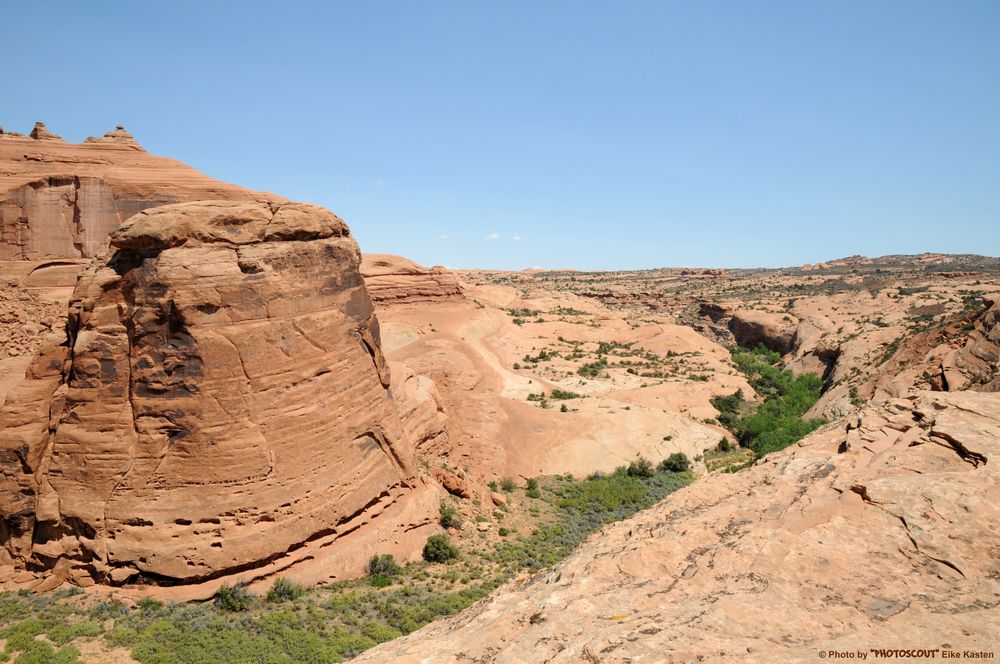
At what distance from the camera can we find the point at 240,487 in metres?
14.4

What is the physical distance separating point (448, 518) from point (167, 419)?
8997mm

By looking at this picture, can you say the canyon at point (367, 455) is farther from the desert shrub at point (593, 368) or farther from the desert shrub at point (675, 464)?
the desert shrub at point (593, 368)

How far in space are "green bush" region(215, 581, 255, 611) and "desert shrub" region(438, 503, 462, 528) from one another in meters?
6.36

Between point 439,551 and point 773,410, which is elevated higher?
point 773,410

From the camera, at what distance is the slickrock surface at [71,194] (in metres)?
28.1

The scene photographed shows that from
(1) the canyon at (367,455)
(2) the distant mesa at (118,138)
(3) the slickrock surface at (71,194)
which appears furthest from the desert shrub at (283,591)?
(2) the distant mesa at (118,138)

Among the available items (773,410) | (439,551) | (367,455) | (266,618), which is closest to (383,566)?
(439,551)

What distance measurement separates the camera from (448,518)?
18938 mm

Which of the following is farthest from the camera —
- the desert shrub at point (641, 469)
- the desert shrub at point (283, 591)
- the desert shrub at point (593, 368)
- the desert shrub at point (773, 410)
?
the desert shrub at point (593, 368)

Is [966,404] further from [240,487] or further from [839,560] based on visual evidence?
[240,487]

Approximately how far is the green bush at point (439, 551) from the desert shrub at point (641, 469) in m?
12.1

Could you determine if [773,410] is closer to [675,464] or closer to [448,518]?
[675,464]

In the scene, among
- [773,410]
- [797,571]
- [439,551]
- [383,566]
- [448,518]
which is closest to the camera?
[797,571]

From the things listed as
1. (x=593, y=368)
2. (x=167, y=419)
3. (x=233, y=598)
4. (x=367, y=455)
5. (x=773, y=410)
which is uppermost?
(x=167, y=419)
